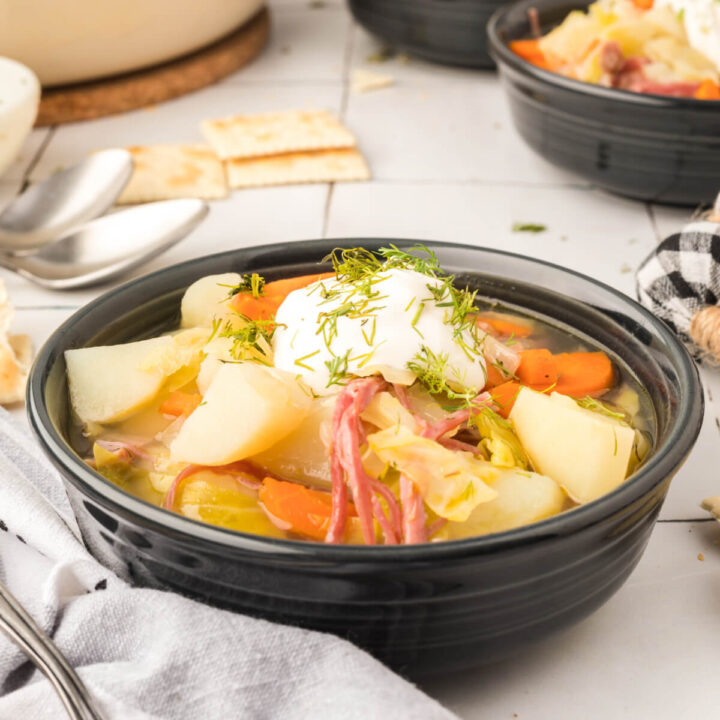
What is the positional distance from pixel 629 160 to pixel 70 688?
1.67 m

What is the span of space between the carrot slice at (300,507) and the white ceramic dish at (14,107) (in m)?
1.55

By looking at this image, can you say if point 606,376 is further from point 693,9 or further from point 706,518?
point 693,9

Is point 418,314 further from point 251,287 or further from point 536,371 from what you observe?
point 251,287

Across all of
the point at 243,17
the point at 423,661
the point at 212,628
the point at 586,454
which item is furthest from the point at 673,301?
the point at 243,17

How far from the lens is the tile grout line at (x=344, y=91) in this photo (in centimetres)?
242

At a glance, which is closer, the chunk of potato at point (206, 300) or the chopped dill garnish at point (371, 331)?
the chopped dill garnish at point (371, 331)

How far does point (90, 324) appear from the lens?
4.53ft

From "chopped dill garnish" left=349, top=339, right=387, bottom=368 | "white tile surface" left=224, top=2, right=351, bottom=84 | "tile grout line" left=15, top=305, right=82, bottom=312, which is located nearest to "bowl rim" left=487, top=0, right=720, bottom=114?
"white tile surface" left=224, top=2, right=351, bottom=84

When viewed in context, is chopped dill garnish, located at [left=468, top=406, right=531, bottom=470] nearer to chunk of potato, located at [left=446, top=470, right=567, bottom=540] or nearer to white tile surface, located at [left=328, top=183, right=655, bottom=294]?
chunk of potato, located at [left=446, top=470, right=567, bottom=540]

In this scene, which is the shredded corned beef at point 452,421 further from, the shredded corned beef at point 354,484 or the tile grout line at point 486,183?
the tile grout line at point 486,183

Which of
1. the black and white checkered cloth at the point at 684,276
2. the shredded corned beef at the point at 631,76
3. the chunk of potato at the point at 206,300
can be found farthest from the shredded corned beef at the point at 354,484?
the shredded corned beef at the point at 631,76

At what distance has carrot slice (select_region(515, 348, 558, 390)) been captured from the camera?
1305mm

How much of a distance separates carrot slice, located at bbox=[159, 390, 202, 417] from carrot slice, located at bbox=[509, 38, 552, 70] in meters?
1.60

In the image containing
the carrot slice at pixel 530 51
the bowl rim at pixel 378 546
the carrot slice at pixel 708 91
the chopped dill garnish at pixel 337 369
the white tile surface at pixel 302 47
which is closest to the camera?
the bowl rim at pixel 378 546
